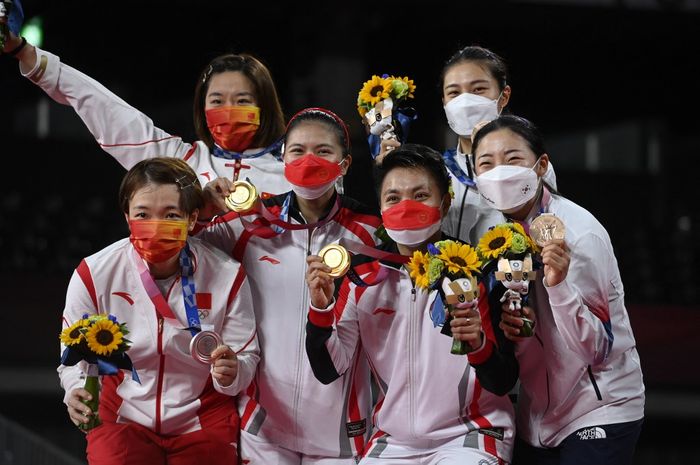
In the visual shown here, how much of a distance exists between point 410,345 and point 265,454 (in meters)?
0.64

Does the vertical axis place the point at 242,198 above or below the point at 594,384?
above

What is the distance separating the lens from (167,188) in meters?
3.62

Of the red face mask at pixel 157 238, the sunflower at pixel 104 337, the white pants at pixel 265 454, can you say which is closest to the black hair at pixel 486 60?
the red face mask at pixel 157 238

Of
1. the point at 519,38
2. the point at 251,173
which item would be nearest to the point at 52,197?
the point at 519,38

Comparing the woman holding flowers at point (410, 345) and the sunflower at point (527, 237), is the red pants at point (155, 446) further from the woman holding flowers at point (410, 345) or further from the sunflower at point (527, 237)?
the sunflower at point (527, 237)

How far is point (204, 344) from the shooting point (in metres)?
3.45

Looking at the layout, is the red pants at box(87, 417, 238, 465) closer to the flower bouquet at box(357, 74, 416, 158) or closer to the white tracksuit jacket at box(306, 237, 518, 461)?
the white tracksuit jacket at box(306, 237, 518, 461)

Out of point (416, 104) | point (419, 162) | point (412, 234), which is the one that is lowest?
point (412, 234)

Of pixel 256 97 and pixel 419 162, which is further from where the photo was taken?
pixel 256 97

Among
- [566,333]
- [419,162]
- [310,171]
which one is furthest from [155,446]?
[566,333]

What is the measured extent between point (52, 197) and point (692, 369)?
6081mm

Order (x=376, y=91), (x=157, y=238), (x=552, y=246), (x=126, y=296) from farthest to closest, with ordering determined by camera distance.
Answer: (x=376, y=91) → (x=126, y=296) → (x=157, y=238) → (x=552, y=246)

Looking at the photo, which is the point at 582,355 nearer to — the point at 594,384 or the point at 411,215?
the point at 594,384

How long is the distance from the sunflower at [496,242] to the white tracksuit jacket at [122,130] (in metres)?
1.01
